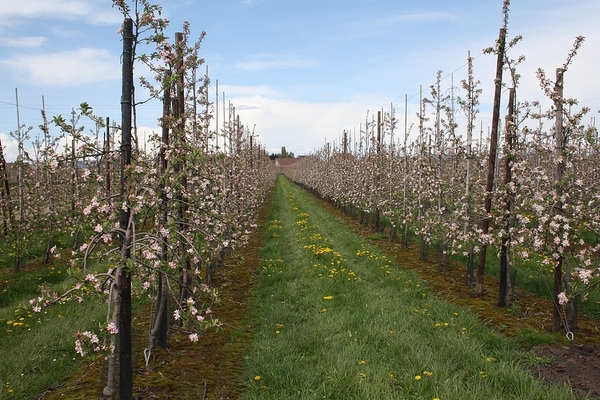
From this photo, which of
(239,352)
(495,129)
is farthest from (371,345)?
(495,129)

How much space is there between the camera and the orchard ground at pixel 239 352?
193 inches

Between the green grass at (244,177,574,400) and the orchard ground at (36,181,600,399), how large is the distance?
9.8 inches

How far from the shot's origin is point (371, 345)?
5.99m

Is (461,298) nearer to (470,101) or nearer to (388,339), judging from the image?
(388,339)

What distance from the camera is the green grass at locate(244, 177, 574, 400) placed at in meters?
4.84

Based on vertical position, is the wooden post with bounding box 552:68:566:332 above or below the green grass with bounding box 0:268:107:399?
above

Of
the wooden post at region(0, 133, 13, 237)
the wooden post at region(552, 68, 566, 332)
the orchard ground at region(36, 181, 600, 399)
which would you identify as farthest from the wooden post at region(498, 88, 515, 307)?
the wooden post at region(0, 133, 13, 237)

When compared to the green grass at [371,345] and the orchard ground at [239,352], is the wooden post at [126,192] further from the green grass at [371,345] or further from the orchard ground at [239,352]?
the green grass at [371,345]

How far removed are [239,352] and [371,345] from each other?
1832mm

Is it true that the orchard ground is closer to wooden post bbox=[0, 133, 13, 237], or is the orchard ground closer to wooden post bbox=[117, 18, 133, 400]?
wooden post bbox=[117, 18, 133, 400]

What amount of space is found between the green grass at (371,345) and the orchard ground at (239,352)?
0.82ft

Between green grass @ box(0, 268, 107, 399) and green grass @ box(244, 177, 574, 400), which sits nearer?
green grass @ box(244, 177, 574, 400)

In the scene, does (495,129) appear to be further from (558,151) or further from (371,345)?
(371,345)

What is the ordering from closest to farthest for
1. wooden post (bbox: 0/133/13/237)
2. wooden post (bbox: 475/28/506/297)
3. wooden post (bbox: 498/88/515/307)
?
1. wooden post (bbox: 498/88/515/307)
2. wooden post (bbox: 475/28/506/297)
3. wooden post (bbox: 0/133/13/237)
